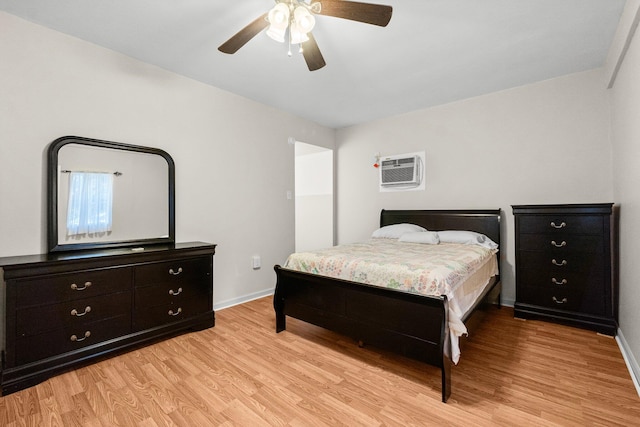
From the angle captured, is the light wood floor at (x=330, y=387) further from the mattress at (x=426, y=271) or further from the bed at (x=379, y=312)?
the mattress at (x=426, y=271)

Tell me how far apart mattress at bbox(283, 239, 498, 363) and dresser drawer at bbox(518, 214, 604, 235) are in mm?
472

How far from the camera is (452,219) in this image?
3551 millimetres

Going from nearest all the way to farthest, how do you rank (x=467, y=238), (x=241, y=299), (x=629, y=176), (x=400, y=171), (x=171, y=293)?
(x=629, y=176) → (x=171, y=293) → (x=467, y=238) → (x=241, y=299) → (x=400, y=171)

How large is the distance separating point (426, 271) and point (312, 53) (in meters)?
1.66

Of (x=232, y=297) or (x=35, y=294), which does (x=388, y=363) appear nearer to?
(x=232, y=297)

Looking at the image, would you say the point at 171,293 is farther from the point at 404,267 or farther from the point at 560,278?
the point at 560,278

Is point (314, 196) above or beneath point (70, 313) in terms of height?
above

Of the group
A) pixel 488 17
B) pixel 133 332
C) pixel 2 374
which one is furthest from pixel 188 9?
pixel 2 374

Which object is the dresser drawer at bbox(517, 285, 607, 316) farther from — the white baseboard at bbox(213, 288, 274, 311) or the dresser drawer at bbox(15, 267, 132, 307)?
the dresser drawer at bbox(15, 267, 132, 307)

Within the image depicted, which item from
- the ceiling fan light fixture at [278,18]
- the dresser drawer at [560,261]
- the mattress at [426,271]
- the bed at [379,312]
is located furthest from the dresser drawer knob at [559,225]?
the ceiling fan light fixture at [278,18]

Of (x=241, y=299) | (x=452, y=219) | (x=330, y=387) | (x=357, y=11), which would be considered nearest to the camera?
(x=357, y=11)

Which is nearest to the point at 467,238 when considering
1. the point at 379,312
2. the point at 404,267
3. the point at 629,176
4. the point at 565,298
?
the point at 565,298

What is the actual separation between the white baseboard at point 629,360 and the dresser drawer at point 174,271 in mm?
3166

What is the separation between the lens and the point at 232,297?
→ 3307mm
